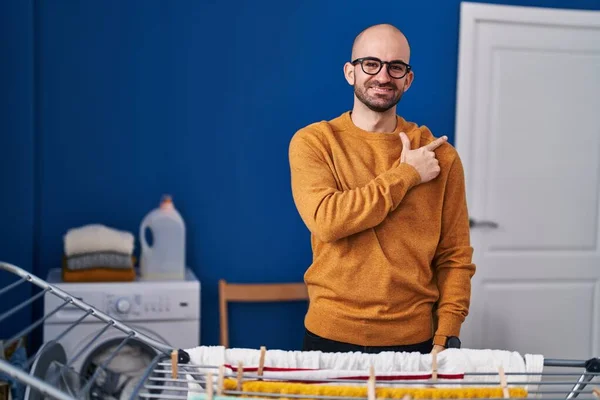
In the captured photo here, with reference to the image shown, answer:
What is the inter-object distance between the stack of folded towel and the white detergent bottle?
0.09 meters

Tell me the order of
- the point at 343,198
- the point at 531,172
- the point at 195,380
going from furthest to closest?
the point at 531,172, the point at 343,198, the point at 195,380

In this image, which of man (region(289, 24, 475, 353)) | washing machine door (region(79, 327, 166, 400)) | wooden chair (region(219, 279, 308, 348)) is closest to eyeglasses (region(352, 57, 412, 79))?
man (region(289, 24, 475, 353))

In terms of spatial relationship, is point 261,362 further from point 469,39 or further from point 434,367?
point 469,39

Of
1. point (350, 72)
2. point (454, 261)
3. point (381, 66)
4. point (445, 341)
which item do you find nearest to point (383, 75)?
point (381, 66)

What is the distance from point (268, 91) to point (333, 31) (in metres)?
0.41

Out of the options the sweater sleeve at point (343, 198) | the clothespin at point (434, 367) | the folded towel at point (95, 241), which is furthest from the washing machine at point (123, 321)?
the clothespin at point (434, 367)

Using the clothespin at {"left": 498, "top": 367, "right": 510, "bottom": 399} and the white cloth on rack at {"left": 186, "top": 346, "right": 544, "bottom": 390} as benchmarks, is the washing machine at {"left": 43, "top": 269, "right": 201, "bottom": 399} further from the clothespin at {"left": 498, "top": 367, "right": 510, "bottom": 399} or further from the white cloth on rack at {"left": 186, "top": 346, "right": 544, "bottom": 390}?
the clothespin at {"left": 498, "top": 367, "right": 510, "bottom": 399}

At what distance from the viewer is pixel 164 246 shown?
10.3 ft

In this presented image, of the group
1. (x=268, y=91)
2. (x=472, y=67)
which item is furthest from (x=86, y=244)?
(x=472, y=67)

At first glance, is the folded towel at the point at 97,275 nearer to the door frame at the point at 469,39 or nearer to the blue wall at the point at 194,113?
the blue wall at the point at 194,113

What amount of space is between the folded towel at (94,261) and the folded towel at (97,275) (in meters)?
0.02

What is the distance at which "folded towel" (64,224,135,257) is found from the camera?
9.71 feet

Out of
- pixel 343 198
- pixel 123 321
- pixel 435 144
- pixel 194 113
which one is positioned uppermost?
pixel 194 113

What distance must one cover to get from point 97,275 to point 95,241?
5.4 inches
